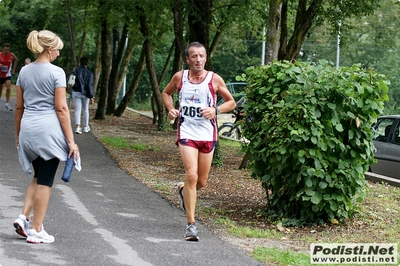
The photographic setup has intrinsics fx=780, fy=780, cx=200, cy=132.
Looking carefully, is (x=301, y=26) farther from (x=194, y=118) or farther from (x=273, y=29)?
(x=194, y=118)

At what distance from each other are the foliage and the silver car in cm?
666

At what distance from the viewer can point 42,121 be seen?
6668 mm

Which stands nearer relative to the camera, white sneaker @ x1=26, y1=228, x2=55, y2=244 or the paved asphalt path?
the paved asphalt path

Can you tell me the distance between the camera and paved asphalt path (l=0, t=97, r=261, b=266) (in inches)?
252

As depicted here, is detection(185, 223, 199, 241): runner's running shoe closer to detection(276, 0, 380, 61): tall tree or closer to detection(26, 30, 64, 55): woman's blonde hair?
detection(26, 30, 64, 55): woman's blonde hair

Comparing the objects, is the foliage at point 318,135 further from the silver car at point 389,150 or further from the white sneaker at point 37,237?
the silver car at point 389,150

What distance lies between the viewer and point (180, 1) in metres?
15.9

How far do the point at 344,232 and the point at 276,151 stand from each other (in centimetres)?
114

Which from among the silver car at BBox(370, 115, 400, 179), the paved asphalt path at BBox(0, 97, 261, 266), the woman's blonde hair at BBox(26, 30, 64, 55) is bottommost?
the paved asphalt path at BBox(0, 97, 261, 266)

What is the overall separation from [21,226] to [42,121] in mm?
943

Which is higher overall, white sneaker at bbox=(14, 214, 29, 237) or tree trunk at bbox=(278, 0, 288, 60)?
tree trunk at bbox=(278, 0, 288, 60)

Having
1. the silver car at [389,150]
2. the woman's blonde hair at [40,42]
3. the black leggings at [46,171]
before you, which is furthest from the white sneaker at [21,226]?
the silver car at [389,150]

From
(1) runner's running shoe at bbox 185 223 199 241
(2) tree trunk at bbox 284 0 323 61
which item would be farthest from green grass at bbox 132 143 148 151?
(1) runner's running shoe at bbox 185 223 199 241

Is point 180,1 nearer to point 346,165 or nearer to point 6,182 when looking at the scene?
point 6,182
